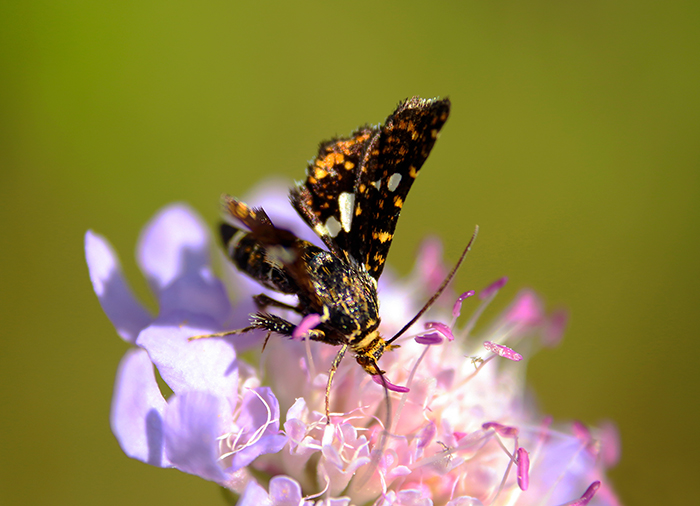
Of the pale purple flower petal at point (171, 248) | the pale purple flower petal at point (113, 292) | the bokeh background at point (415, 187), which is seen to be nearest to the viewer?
the pale purple flower petal at point (113, 292)

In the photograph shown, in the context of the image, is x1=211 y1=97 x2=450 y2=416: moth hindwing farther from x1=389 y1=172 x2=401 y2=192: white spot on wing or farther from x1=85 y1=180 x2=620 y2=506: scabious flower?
x1=85 y1=180 x2=620 y2=506: scabious flower

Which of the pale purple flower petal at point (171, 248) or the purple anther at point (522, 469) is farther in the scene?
the pale purple flower petal at point (171, 248)

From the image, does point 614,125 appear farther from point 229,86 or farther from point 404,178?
point 404,178

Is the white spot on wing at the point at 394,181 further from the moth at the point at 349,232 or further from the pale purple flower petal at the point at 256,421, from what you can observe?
the pale purple flower petal at the point at 256,421

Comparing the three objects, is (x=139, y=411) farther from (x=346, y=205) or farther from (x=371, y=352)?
(x=346, y=205)

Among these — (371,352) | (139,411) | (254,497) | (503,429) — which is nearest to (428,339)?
(371,352)

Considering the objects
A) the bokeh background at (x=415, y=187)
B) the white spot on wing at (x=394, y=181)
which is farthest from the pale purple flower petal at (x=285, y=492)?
the bokeh background at (x=415, y=187)

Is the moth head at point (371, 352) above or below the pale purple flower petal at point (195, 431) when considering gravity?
above

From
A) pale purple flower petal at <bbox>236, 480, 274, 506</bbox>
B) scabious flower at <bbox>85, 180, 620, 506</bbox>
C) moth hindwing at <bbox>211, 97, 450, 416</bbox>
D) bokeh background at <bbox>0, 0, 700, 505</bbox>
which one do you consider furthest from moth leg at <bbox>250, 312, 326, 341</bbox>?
bokeh background at <bbox>0, 0, 700, 505</bbox>
